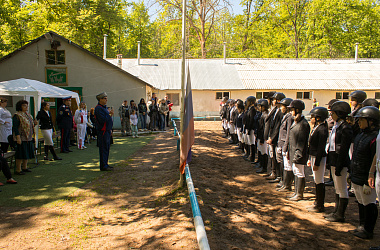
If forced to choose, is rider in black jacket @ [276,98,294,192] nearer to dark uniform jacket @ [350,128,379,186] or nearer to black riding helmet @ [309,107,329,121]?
black riding helmet @ [309,107,329,121]

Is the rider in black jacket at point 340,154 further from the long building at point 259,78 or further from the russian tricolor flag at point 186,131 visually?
the long building at point 259,78

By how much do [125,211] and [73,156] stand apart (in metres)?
6.18

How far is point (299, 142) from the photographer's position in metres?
6.11

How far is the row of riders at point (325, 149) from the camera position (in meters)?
4.43

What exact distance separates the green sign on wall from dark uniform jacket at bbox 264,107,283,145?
15.0 m

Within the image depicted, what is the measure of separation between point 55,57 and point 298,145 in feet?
56.3

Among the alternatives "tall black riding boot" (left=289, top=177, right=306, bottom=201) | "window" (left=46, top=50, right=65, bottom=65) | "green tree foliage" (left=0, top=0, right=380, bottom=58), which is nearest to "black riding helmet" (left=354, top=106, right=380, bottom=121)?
"tall black riding boot" (left=289, top=177, right=306, bottom=201)

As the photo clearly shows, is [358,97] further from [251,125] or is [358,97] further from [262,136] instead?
[251,125]

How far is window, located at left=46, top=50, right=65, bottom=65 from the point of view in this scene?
18891mm

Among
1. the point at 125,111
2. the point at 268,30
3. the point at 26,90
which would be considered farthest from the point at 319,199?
the point at 268,30

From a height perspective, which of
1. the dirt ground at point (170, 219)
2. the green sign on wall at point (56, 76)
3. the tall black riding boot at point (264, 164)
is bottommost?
the dirt ground at point (170, 219)

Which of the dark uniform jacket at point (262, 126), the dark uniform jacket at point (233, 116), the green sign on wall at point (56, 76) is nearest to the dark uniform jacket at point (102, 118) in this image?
the dark uniform jacket at point (262, 126)

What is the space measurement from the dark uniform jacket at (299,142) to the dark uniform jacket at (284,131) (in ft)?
1.44

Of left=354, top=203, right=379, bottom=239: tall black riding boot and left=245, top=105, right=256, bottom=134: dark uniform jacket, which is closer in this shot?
left=354, top=203, right=379, bottom=239: tall black riding boot
